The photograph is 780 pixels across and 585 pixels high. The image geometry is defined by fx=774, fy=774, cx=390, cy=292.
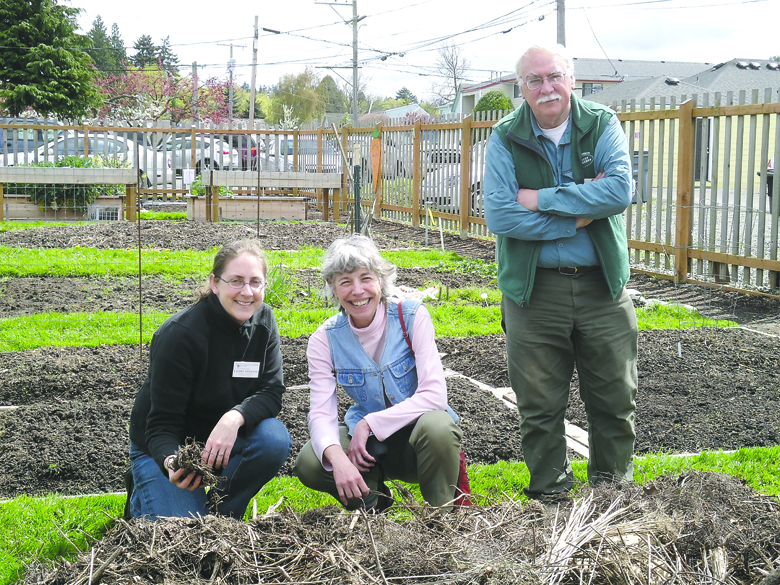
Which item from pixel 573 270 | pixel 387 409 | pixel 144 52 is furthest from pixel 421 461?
pixel 144 52

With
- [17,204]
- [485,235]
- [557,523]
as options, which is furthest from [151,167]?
[557,523]

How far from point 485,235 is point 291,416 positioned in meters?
8.45

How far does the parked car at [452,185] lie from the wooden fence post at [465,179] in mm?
69

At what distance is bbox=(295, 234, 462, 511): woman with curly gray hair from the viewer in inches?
115

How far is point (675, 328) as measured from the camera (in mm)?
6414

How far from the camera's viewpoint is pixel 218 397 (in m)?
3.09

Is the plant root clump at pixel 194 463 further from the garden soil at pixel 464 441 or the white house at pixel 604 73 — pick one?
the white house at pixel 604 73

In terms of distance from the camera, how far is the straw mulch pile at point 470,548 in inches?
75.9

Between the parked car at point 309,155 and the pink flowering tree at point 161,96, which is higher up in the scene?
the pink flowering tree at point 161,96

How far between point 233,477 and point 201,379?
0.41 m

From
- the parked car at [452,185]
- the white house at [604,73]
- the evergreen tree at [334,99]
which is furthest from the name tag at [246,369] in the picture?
the evergreen tree at [334,99]

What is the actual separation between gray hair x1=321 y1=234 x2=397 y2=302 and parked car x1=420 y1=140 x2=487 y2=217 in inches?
360

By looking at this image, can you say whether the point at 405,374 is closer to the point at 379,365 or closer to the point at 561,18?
the point at 379,365

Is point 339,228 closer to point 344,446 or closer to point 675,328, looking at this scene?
point 675,328
